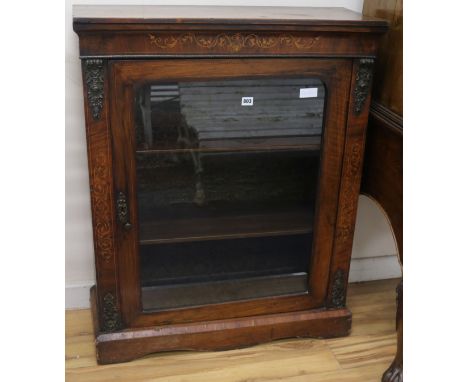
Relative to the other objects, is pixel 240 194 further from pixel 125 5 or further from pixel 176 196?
pixel 125 5

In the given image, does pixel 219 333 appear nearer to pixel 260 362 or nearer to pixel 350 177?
pixel 260 362

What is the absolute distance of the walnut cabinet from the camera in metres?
1.08

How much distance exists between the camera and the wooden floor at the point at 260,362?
1.30 m

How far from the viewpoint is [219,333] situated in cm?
135

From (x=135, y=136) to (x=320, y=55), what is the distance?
43cm

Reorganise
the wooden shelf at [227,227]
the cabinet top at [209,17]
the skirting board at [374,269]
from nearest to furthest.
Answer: the cabinet top at [209,17] < the wooden shelf at [227,227] < the skirting board at [374,269]

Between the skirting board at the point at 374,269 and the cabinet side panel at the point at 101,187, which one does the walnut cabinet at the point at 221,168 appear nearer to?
the cabinet side panel at the point at 101,187

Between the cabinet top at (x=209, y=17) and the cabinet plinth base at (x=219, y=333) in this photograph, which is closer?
the cabinet top at (x=209, y=17)

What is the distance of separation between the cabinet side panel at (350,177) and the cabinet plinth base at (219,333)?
0.06 meters

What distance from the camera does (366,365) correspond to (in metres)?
1.35

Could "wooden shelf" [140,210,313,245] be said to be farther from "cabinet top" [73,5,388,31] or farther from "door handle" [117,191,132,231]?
"cabinet top" [73,5,388,31]

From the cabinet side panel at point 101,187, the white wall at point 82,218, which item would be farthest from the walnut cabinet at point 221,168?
the white wall at point 82,218
